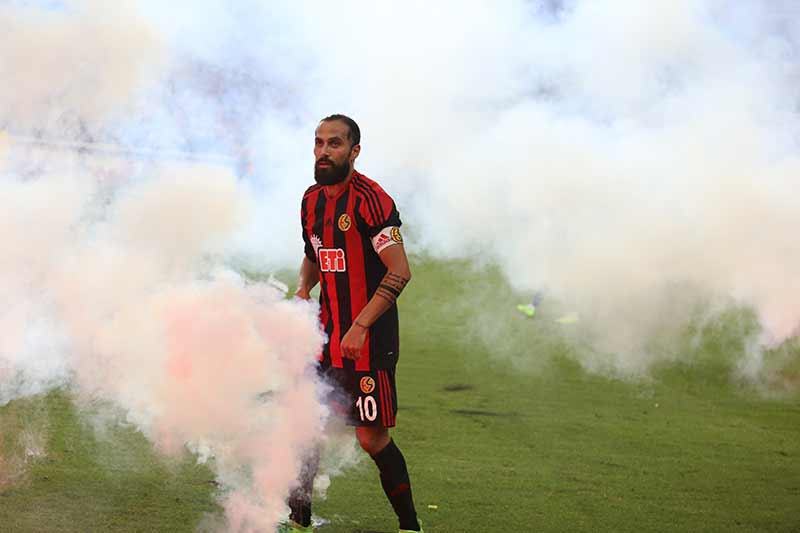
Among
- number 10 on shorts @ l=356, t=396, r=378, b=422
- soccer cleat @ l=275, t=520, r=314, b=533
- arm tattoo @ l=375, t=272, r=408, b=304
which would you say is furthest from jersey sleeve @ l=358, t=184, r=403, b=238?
soccer cleat @ l=275, t=520, r=314, b=533

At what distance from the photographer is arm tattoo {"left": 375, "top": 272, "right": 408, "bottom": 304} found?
14.4 feet

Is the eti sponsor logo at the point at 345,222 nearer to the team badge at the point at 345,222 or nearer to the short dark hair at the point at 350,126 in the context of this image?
the team badge at the point at 345,222

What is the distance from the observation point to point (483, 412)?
7570 mm

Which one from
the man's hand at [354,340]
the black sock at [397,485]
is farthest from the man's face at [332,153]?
the black sock at [397,485]

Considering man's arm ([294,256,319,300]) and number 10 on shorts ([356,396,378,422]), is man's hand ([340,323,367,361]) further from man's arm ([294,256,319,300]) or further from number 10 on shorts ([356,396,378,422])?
man's arm ([294,256,319,300])

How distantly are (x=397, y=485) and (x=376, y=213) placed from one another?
47.8 inches

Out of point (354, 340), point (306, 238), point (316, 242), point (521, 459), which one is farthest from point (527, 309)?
point (354, 340)

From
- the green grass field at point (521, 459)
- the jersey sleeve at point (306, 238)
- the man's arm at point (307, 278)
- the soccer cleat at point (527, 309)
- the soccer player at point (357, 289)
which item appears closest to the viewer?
the soccer player at point (357, 289)

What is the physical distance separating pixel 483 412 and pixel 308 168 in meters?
2.22

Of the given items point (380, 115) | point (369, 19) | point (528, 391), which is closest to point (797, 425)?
point (528, 391)

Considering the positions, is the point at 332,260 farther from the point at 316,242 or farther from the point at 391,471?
the point at 391,471

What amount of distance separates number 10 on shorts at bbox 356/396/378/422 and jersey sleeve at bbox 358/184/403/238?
72cm

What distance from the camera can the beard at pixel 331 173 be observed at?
4504 mm

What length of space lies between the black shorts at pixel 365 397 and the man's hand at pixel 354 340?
7.2 inches
